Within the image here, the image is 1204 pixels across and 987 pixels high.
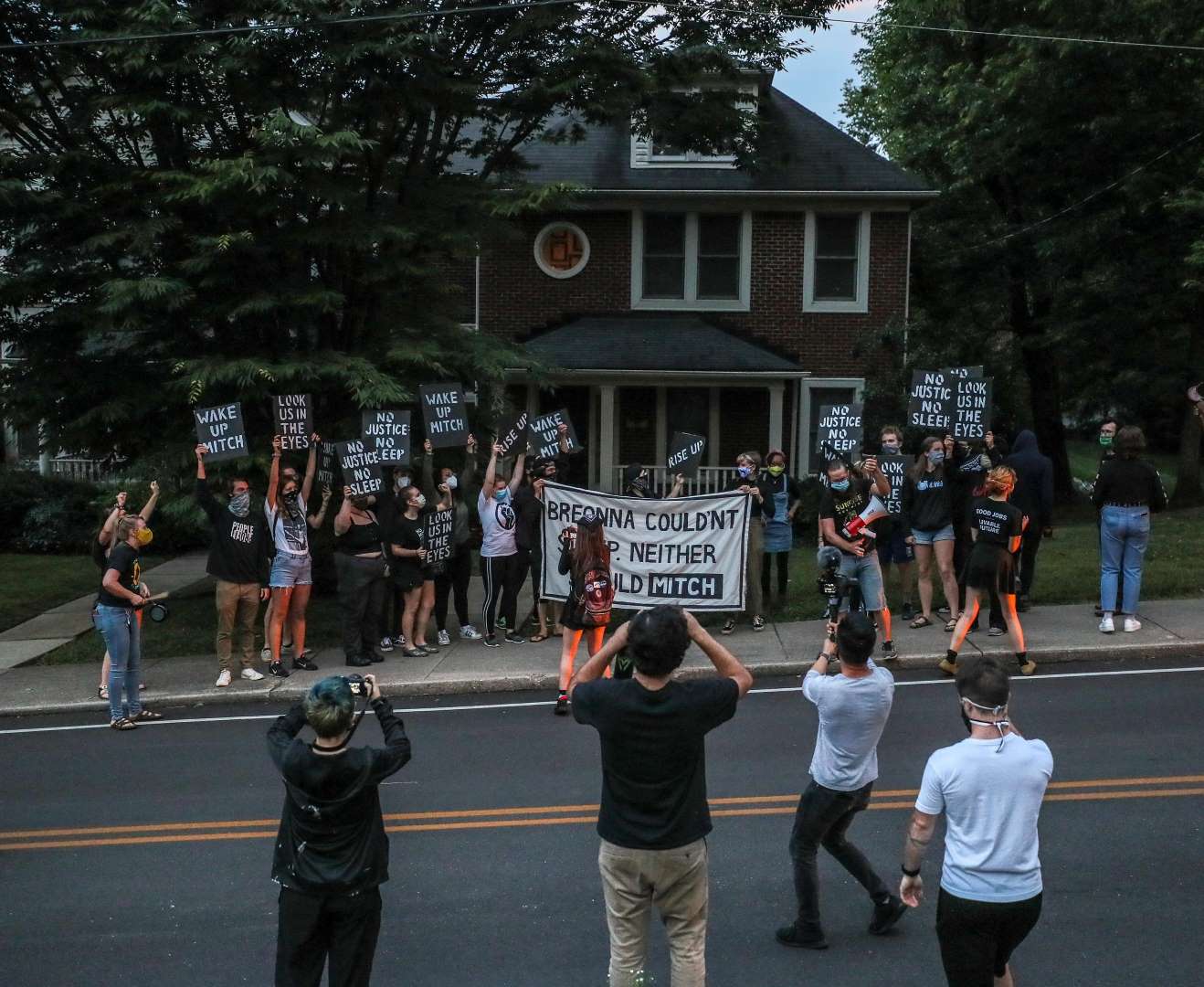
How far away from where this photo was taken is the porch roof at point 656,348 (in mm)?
22188

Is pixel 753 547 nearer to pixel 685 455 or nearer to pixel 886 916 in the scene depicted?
pixel 685 455

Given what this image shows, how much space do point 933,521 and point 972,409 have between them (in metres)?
1.25

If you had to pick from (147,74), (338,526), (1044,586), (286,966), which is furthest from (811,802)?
(147,74)

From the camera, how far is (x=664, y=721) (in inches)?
185

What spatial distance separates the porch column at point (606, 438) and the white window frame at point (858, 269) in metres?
4.08

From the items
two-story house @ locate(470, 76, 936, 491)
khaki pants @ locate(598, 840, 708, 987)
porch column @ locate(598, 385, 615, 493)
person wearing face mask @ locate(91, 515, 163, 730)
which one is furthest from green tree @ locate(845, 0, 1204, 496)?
khaki pants @ locate(598, 840, 708, 987)

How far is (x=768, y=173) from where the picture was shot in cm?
2216

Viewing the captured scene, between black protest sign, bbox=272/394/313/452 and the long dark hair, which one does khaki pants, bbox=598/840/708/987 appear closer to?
the long dark hair

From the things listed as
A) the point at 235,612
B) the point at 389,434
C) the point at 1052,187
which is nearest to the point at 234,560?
the point at 235,612

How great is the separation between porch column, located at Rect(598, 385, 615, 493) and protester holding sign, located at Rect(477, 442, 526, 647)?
9.17 meters

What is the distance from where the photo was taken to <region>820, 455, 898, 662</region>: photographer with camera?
11773mm

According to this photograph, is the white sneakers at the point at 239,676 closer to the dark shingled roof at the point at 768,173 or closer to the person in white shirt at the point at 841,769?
the person in white shirt at the point at 841,769

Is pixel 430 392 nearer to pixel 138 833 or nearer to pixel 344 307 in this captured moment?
pixel 344 307

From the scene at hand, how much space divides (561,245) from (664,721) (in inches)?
790
